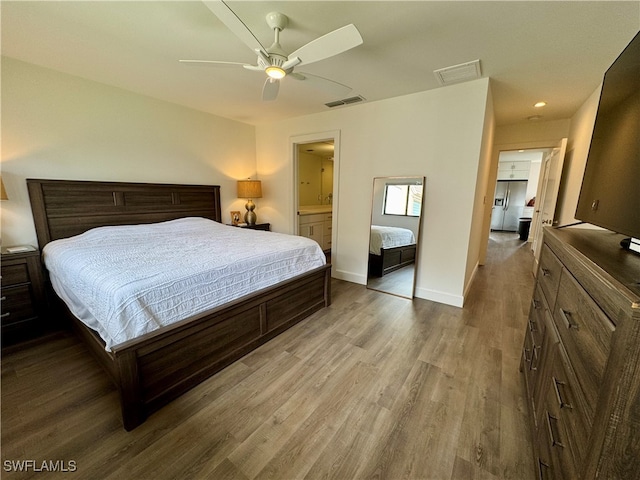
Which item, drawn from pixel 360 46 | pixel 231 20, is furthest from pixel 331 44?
pixel 360 46

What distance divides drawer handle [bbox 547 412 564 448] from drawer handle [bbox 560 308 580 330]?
37 cm

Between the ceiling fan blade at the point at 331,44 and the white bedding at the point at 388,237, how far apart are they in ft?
7.38

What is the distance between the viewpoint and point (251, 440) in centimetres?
139

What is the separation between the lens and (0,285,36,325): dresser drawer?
7.14ft

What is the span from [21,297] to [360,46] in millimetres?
3656

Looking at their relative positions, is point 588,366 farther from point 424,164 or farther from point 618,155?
point 424,164

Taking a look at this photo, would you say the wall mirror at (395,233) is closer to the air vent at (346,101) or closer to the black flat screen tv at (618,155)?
the air vent at (346,101)

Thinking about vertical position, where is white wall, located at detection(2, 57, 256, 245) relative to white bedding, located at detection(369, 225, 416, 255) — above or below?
above

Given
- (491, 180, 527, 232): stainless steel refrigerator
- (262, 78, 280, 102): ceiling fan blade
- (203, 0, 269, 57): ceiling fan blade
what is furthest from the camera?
(491, 180, 527, 232): stainless steel refrigerator

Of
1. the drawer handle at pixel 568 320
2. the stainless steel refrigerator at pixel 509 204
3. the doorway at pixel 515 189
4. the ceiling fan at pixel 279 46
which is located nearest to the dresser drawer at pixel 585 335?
the drawer handle at pixel 568 320

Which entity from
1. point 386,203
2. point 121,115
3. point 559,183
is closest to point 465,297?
point 386,203

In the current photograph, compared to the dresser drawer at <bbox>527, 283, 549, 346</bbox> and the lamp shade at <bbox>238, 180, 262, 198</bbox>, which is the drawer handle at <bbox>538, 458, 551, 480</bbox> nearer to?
the dresser drawer at <bbox>527, 283, 549, 346</bbox>

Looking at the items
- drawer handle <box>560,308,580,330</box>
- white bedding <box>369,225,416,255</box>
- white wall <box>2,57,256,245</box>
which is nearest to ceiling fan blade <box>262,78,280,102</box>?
white wall <box>2,57,256,245</box>

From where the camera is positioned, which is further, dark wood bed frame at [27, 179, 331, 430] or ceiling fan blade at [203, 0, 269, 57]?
dark wood bed frame at [27, 179, 331, 430]
